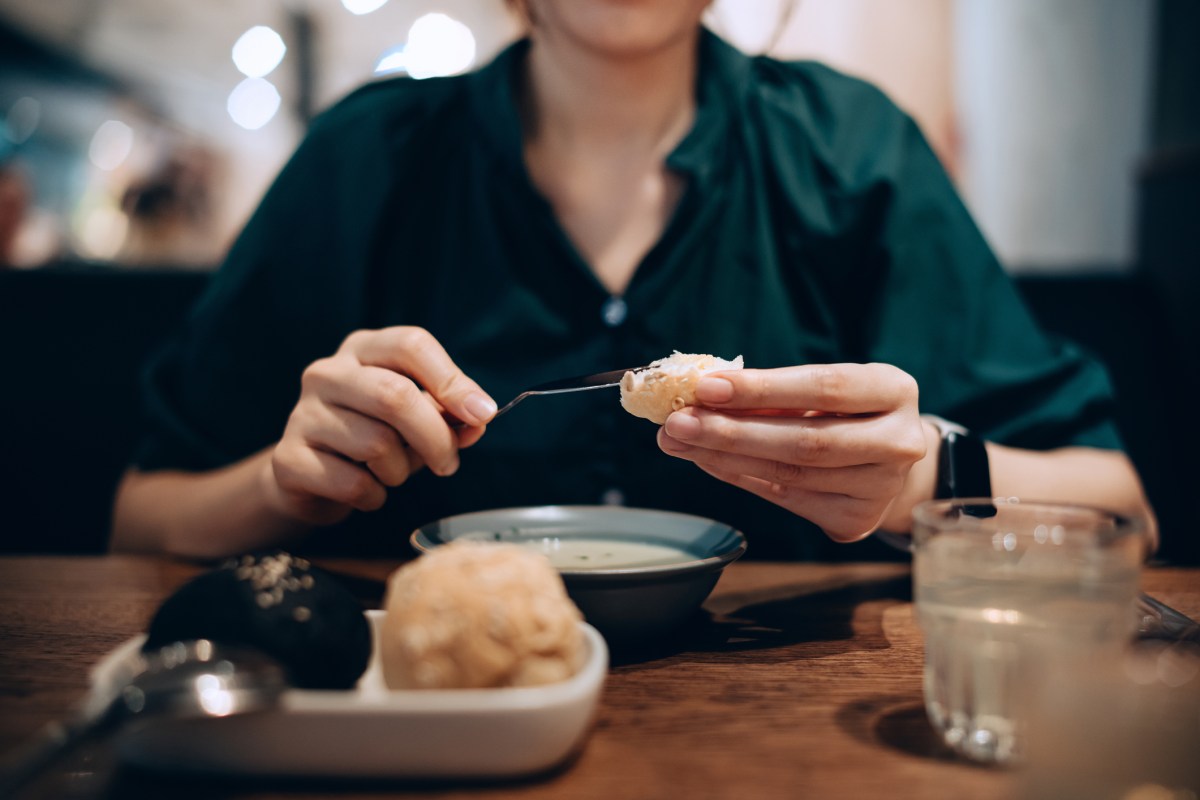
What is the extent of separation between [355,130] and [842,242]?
901 millimetres

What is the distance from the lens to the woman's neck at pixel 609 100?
5.05ft

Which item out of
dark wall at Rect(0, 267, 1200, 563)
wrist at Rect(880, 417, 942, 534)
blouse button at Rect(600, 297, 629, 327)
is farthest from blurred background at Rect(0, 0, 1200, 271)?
wrist at Rect(880, 417, 942, 534)

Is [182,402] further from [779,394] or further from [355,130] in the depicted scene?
[779,394]

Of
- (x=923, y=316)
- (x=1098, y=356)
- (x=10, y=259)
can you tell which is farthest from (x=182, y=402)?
(x=10, y=259)

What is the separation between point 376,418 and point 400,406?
0.05 m

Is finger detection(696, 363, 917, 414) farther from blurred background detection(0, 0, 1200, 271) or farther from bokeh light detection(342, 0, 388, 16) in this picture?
bokeh light detection(342, 0, 388, 16)

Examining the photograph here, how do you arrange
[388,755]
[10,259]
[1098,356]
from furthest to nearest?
1. [10,259]
2. [1098,356]
3. [388,755]

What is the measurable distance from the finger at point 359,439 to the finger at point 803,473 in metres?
0.34

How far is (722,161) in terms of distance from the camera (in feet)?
5.12

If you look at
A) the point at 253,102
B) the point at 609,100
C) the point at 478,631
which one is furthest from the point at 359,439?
the point at 253,102

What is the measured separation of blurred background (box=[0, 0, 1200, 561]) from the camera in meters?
1.96

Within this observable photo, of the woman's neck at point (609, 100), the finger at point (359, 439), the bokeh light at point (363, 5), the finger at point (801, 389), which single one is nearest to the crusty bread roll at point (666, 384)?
the finger at point (801, 389)

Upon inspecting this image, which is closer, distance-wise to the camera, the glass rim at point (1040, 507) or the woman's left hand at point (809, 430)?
the glass rim at point (1040, 507)

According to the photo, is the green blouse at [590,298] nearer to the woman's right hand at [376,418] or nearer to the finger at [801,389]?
the woman's right hand at [376,418]
